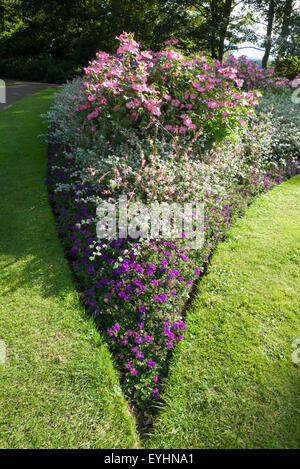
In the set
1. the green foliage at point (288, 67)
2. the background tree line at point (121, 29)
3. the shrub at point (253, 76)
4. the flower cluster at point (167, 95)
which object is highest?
the background tree line at point (121, 29)

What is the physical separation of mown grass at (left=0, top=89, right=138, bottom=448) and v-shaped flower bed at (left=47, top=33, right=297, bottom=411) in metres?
0.18

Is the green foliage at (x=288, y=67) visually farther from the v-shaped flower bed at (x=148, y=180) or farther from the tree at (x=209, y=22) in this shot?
the v-shaped flower bed at (x=148, y=180)

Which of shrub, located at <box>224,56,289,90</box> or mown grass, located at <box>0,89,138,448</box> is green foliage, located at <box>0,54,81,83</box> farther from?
mown grass, located at <box>0,89,138,448</box>

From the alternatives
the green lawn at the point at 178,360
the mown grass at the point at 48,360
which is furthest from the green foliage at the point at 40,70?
the green lawn at the point at 178,360

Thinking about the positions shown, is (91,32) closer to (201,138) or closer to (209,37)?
(209,37)

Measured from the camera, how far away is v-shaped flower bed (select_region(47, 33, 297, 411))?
2645mm

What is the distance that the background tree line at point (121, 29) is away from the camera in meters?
14.1

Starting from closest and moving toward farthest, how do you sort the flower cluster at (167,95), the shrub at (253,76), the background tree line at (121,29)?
1. the flower cluster at (167,95)
2. the shrub at (253,76)
3. the background tree line at (121,29)

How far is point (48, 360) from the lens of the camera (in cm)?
238

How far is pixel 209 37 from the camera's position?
1506 centimetres

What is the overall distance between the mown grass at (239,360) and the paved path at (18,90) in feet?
30.7

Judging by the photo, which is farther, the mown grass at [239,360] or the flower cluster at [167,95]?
the flower cluster at [167,95]

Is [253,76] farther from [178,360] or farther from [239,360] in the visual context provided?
[178,360]

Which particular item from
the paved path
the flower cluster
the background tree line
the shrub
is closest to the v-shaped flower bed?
the flower cluster
